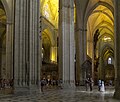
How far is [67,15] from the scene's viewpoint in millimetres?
30422

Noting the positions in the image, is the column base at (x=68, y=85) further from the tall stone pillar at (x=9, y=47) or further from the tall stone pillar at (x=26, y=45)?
the tall stone pillar at (x=26, y=45)

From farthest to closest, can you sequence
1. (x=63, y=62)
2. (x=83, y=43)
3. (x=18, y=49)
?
(x=83, y=43), (x=63, y=62), (x=18, y=49)

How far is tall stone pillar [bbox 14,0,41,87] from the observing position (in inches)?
826

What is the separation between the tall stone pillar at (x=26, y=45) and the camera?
68.8ft

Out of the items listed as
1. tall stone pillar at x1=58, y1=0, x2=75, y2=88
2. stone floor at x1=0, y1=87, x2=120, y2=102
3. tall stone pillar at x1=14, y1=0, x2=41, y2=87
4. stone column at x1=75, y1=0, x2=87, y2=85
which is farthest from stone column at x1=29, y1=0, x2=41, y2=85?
stone column at x1=75, y1=0, x2=87, y2=85

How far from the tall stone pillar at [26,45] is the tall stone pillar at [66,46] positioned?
7.96 meters

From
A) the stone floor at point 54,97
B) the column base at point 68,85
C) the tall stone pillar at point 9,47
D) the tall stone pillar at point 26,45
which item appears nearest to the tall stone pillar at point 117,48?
the stone floor at point 54,97

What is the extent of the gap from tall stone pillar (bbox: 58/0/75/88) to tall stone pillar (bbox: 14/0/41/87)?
7.96 m

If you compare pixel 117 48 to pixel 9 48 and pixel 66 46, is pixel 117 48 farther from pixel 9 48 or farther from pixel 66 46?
pixel 9 48

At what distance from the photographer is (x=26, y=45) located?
2159 centimetres

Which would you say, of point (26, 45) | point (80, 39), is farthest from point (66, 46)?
point (80, 39)

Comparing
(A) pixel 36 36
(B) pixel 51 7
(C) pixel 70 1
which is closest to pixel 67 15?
(C) pixel 70 1

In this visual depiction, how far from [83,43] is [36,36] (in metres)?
19.5

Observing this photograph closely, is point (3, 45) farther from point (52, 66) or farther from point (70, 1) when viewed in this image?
point (70, 1)
